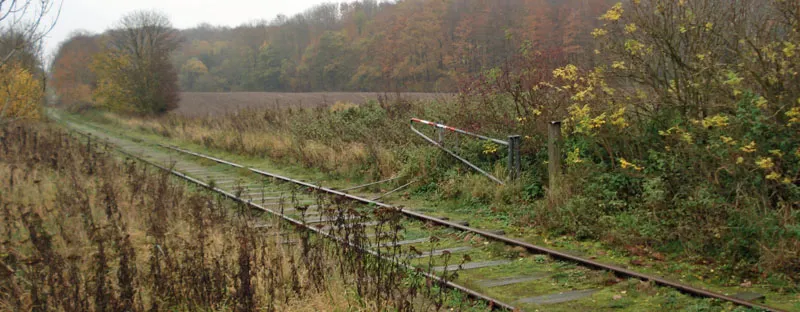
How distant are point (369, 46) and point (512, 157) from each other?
159 ft

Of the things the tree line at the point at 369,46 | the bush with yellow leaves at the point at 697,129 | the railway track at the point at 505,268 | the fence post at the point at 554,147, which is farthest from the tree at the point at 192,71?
the bush with yellow leaves at the point at 697,129

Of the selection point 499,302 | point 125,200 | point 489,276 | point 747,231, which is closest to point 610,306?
point 499,302

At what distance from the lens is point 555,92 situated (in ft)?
39.1

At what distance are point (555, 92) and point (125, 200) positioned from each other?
23.7ft

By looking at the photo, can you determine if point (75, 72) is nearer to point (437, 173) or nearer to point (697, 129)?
point (437, 173)

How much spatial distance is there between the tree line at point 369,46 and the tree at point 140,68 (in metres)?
3.02

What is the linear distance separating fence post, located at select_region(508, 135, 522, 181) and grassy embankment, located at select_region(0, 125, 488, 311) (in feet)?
13.8

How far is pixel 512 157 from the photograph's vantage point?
1195cm

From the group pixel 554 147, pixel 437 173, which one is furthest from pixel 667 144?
pixel 437 173

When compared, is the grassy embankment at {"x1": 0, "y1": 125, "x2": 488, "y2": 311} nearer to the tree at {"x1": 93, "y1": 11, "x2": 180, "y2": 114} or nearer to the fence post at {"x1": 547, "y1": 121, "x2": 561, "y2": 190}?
the fence post at {"x1": 547, "y1": 121, "x2": 561, "y2": 190}

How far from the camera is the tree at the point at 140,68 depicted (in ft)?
177

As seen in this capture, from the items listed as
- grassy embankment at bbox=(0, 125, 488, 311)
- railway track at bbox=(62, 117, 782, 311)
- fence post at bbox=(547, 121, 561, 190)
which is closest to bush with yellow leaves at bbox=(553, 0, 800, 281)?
fence post at bbox=(547, 121, 561, 190)

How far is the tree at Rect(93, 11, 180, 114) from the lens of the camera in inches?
2119

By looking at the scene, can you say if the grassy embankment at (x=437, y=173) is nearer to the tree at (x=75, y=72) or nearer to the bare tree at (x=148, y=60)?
the bare tree at (x=148, y=60)
